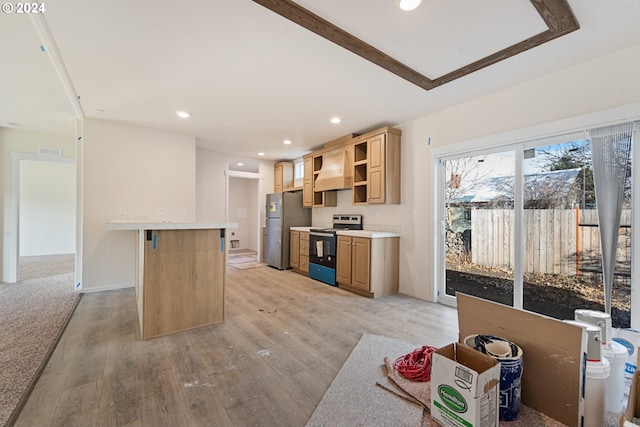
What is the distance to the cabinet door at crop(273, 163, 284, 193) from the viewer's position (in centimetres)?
637

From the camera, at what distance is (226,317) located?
301cm

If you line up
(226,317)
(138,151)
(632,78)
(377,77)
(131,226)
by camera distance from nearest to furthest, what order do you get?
(632,78)
(131,226)
(377,77)
(226,317)
(138,151)

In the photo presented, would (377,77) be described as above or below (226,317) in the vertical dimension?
above

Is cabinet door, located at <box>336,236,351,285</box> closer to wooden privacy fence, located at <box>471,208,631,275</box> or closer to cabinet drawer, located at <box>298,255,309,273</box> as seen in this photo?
cabinet drawer, located at <box>298,255,309,273</box>

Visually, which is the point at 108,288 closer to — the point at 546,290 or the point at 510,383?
the point at 510,383

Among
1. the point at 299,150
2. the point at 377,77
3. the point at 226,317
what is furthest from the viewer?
the point at 299,150

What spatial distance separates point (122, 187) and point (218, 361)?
11.3 feet

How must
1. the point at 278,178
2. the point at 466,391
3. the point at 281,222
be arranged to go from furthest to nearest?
the point at 278,178 < the point at 281,222 < the point at 466,391

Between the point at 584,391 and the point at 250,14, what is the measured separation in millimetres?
2825

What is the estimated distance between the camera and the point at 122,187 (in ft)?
13.7

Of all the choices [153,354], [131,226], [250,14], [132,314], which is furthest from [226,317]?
[250,14]

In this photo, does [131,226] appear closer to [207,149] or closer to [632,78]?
[207,149]

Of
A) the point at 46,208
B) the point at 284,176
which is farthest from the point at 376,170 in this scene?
the point at 46,208

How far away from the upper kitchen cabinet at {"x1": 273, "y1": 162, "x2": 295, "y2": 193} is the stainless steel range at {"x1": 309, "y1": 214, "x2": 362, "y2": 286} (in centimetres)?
174
